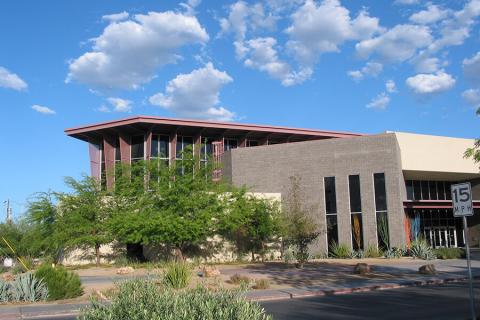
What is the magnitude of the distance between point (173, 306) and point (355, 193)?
34785 millimetres

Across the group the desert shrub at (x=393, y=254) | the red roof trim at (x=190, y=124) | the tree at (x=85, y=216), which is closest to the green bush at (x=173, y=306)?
the tree at (x=85, y=216)

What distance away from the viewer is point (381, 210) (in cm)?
3762

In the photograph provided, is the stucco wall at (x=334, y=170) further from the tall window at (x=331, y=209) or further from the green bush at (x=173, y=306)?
the green bush at (x=173, y=306)

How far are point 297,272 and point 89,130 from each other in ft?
98.1

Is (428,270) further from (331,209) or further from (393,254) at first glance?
(331,209)

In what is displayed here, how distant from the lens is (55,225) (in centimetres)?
3338

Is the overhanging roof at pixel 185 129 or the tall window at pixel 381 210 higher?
the overhanging roof at pixel 185 129

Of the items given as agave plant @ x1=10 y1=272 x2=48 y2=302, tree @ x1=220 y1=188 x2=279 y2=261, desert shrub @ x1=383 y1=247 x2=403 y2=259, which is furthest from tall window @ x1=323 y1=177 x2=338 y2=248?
agave plant @ x1=10 y1=272 x2=48 y2=302

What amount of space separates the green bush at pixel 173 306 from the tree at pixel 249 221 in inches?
1025

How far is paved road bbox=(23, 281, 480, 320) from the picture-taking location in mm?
12750

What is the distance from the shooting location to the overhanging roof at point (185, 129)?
1844 inches

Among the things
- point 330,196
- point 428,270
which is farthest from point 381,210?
point 428,270

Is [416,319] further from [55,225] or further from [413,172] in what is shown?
[413,172]

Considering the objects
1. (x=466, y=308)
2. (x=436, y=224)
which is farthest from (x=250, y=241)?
(x=466, y=308)
